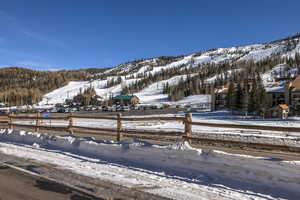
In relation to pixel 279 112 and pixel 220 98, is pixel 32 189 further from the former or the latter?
pixel 220 98

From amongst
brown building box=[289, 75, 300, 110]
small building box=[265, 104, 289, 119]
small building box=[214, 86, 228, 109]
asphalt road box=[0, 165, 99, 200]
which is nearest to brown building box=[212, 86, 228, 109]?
small building box=[214, 86, 228, 109]

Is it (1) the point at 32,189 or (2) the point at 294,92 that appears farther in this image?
(2) the point at 294,92

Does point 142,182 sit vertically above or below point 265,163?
below

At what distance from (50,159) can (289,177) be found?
7366 millimetres

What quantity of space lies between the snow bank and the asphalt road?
9.97 feet

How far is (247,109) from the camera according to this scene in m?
56.6

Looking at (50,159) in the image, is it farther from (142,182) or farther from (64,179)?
(142,182)

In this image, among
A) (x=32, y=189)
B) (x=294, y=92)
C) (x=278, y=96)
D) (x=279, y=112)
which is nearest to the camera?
(x=32, y=189)

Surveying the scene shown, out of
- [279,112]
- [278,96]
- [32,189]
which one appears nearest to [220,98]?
[278,96]

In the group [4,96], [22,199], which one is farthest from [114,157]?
[4,96]

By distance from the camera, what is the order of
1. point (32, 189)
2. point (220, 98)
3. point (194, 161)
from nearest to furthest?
point (32, 189) < point (194, 161) < point (220, 98)

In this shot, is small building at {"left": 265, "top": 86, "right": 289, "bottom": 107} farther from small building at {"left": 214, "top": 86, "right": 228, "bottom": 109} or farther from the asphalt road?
the asphalt road

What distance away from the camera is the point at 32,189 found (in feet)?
21.4

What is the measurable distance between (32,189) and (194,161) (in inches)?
162
